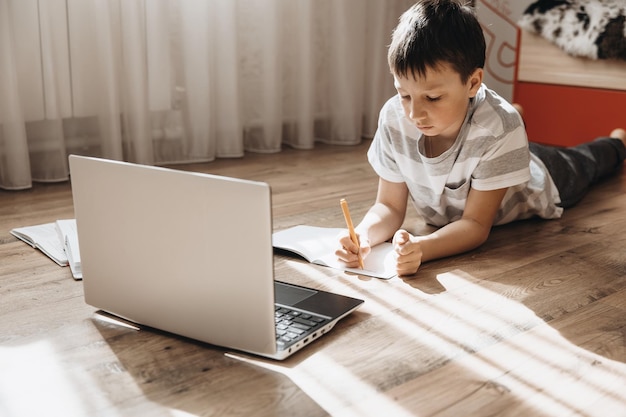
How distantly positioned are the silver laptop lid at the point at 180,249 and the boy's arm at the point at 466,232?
0.41 meters

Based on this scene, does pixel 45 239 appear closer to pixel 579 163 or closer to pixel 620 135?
pixel 579 163

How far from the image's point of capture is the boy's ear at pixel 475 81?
1230mm

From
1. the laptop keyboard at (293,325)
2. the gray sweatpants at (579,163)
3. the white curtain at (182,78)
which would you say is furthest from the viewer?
the white curtain at (182,78)

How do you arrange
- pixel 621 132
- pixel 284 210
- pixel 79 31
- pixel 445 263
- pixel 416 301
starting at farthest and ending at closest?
pixel 621 132
pixel 79 31
pixel 284 210
pixel 445 263
pixel 416 301

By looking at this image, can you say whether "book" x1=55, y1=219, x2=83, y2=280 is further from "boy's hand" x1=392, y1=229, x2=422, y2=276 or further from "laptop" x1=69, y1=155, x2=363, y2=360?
"boy's hand" x1=392, y1=229, x2=422, y2=276

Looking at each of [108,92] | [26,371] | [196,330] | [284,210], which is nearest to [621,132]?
[284,210]

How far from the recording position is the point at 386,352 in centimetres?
94

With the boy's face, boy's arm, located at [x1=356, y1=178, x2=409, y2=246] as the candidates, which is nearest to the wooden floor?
boy's arm, located at [x1=356, y1=178, x2=409, y2=246]

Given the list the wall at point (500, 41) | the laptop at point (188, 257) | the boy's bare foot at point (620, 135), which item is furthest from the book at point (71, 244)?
the wall at point (500, 41)

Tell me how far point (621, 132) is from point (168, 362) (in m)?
1.69

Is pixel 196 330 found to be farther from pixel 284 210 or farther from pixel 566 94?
pixel 566 94

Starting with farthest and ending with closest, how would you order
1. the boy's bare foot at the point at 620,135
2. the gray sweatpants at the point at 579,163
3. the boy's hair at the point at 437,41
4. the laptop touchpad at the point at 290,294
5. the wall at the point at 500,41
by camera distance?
the wall at the point at 500,41 → the boy's bare foot at the point at 620,135 → the gray sweatpants at the point at 579,163 → the boy's hair at the point at 437,41 → the laptop touchpad at the point at 290,294

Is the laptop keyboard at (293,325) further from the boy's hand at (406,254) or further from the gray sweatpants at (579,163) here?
the gray sweatpants at (579,163)

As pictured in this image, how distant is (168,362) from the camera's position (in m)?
0.90
